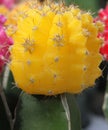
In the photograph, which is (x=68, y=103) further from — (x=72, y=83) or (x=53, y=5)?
(x=53, y=5)

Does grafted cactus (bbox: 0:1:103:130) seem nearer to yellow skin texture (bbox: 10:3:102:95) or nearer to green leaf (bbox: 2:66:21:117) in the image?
yellow skin texture (bbox: 10:3:102:95)

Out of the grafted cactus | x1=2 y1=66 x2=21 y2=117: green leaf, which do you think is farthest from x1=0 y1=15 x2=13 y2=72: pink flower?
x1=2 y1=66 x2=21 y2=117: green leaf

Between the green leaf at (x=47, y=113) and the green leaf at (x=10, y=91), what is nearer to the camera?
the green leaf at (x=47, y=113)

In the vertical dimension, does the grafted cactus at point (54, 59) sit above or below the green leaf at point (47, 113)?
above

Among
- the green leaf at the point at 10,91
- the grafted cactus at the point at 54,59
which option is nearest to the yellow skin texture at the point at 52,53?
the grafted cactus at the point at 54,59

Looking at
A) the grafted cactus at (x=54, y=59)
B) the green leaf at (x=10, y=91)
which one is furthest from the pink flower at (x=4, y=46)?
the green leaf at (x=10, y=91)

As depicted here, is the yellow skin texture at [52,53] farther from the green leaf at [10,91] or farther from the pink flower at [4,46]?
the green leaf at [10,91]

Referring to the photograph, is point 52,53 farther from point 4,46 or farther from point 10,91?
point 10,91
